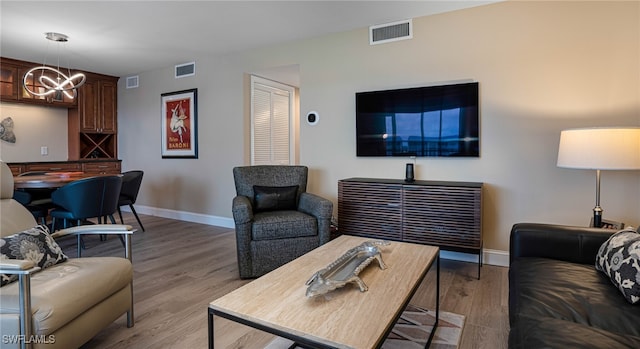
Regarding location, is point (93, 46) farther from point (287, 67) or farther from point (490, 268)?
point (490, 268)

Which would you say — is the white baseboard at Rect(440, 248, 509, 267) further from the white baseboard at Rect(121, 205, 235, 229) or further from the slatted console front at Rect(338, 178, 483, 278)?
the white baseboard at Rect(121, 205, 235, 229)

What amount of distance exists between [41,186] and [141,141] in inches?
113

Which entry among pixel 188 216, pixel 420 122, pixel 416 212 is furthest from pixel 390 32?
pixel 188 216

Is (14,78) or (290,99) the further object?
(290,99)

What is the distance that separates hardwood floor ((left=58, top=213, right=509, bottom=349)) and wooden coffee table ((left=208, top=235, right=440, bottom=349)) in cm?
59

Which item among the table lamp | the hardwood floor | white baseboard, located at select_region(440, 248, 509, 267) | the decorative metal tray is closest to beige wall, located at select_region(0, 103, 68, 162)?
the hardwood floor

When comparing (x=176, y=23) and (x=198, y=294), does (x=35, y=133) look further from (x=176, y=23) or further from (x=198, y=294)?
(x=198, y=294)

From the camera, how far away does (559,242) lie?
204 centimetres

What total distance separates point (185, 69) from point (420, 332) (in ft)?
16.1

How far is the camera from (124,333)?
2.05 metres

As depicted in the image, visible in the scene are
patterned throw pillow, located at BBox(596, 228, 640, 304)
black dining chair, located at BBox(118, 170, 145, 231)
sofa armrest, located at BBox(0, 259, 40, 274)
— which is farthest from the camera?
black dining chair, located at BBox(118, 170, 145, 231)

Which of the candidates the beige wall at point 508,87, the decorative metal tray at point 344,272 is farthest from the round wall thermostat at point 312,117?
the decorative metal tray at point 344,272

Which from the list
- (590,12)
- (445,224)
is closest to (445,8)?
(590,12)

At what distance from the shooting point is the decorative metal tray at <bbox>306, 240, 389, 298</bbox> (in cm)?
148
